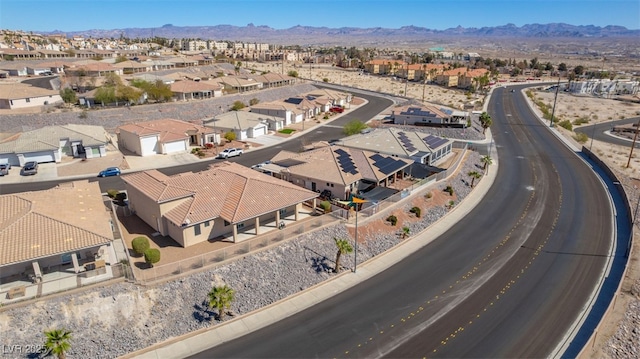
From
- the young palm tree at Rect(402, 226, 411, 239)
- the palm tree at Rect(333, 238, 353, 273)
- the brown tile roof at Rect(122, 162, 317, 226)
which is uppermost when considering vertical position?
the brown tile roof at Rect(122, 162, 317, 226)

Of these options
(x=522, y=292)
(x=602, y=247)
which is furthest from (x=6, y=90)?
(x=602, y=247)

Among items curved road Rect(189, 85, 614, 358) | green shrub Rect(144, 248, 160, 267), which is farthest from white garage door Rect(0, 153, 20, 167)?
curved road Rect(189, 85, 614, 358)

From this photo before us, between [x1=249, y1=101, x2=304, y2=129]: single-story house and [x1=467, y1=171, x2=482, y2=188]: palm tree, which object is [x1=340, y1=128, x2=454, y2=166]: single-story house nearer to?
[x1=467, y1=171, x2=482, y2=188]: palm tree

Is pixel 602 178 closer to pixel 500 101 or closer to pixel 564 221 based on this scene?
pixel 564 221

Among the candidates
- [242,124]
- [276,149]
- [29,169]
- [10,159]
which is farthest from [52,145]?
[276,149]

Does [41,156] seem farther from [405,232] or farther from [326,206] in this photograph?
[405,232]

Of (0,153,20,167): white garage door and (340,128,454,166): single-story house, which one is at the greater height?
(340,128,454,166): single-story house
